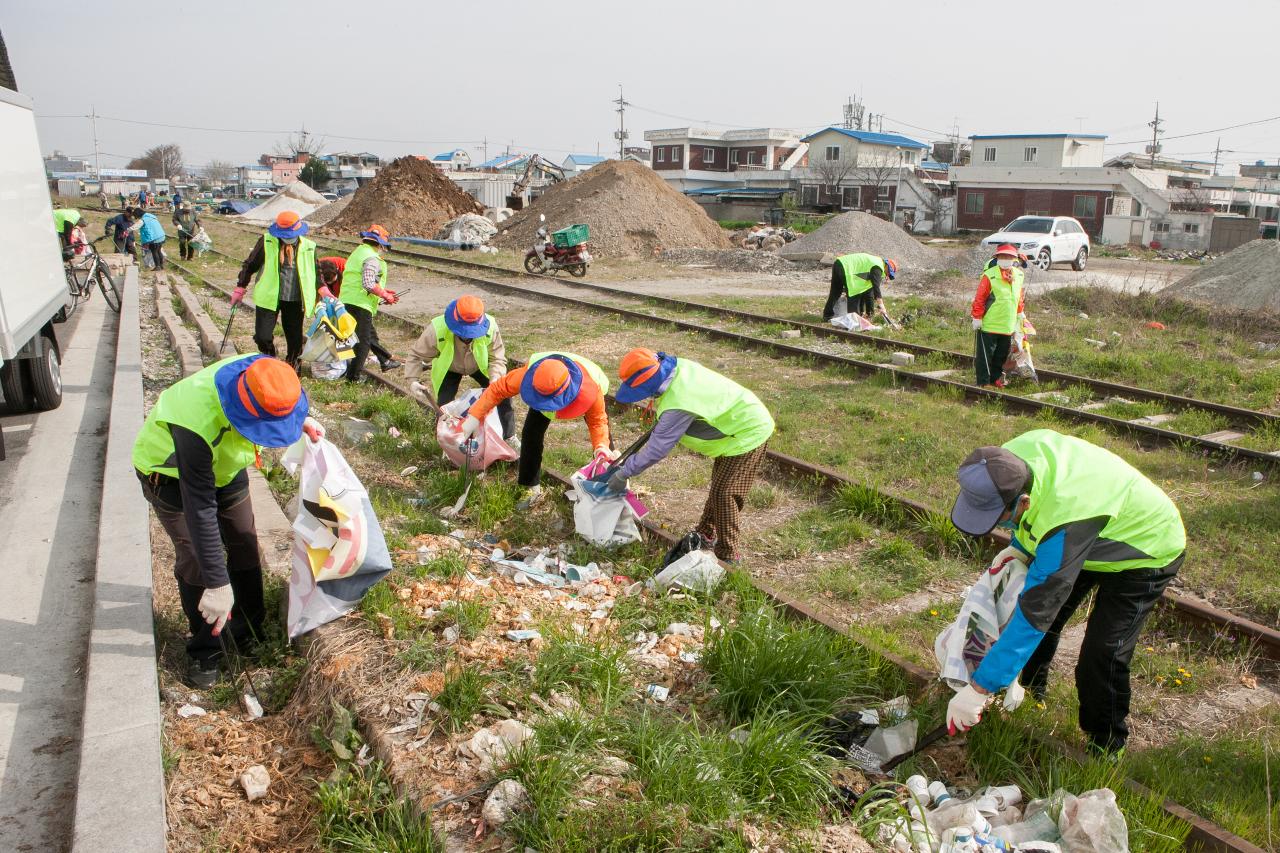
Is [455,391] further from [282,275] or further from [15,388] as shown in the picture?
[15,388]

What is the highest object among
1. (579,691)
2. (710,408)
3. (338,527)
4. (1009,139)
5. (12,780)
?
(1009,139)

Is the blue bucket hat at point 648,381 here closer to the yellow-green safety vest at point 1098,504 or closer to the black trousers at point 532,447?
the black trousers at point 532,447

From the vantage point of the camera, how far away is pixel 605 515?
563cm

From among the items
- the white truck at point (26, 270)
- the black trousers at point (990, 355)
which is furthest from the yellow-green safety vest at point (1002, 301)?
the white truck at point (26, 270)

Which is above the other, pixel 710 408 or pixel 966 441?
pixel 710 408

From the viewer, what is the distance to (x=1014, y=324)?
33.5 feet

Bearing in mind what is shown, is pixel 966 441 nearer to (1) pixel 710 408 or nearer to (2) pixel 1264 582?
(2) pixel 1264 582

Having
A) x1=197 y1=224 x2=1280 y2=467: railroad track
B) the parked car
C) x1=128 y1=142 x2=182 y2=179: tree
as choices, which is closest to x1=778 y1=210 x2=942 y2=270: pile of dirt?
the parked car

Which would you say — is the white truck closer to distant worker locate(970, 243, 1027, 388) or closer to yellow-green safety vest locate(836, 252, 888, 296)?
distant worker locate(970, 243, 1027, 388)

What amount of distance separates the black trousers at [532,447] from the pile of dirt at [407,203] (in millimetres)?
31648

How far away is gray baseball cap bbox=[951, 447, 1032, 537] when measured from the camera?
335 centimetres

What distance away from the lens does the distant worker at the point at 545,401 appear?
550 cm

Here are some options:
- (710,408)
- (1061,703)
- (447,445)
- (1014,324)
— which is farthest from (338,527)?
(1014,324)

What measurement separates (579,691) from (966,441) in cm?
546
